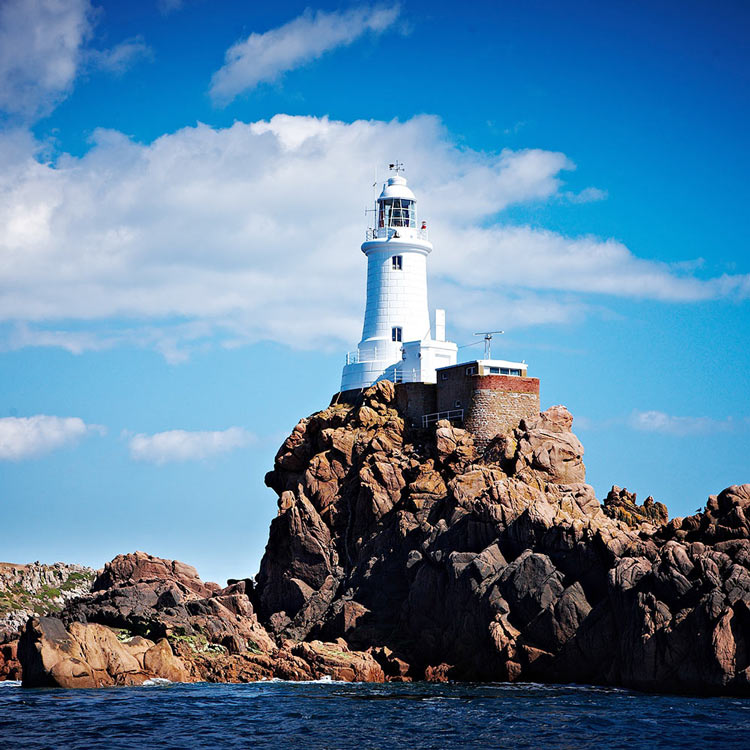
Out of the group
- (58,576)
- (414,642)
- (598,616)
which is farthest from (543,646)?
(58,576)

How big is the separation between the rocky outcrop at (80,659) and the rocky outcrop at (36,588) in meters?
22.8

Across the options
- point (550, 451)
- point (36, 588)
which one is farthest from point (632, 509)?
point (36, 588)

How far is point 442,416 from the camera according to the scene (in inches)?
2923

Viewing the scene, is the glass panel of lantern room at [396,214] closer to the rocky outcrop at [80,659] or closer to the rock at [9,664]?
the rocky outcrop at [80,659]

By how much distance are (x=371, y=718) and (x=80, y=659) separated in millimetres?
16555

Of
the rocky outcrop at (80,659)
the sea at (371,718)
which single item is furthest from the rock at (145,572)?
the sea at (371,718)

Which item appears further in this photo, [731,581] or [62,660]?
[62,660]

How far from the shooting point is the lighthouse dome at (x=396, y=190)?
8131 centimetres

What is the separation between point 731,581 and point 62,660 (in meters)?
31.0

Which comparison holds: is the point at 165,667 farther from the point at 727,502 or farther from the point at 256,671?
the point at 727,502

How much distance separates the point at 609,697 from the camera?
4909 centimetres

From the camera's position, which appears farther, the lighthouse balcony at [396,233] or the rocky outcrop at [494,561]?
the lighthouse balcony at [396,233]

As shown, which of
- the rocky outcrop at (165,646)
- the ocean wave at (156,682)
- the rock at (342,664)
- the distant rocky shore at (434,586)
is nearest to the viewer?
the distant rocky shore at (434,586)

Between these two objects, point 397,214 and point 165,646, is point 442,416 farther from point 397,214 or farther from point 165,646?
point 165,646
